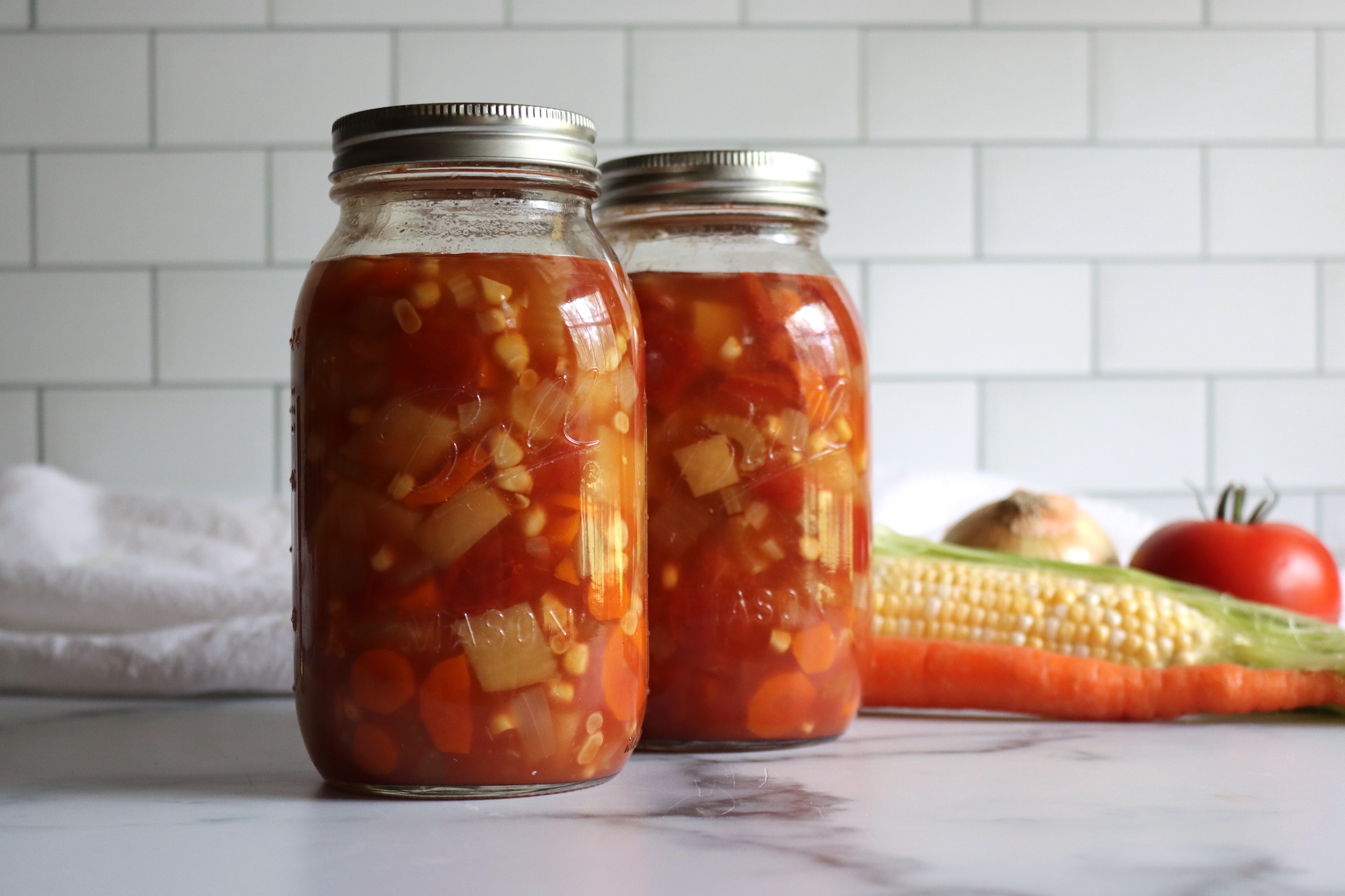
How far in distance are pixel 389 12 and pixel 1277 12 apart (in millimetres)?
1020

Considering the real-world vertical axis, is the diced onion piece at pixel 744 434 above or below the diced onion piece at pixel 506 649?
above

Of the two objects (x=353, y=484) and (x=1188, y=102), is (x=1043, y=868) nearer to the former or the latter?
(x=353, y=484)

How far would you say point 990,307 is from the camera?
1.48 meters

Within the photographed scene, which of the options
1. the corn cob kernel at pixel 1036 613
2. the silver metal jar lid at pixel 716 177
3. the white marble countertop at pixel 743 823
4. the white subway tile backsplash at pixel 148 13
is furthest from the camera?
the white subway tile backsplash at pixel 148 13

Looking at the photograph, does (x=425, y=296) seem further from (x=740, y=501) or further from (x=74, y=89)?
(x=74, y=89)

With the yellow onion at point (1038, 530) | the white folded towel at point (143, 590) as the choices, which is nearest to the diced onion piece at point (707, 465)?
the white folded towel at point (143, 590)

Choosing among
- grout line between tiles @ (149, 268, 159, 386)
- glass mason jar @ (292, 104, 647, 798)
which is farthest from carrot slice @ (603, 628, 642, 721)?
grout line between tiles @ (149, 268, 159, 386)

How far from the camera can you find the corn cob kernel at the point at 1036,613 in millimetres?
741

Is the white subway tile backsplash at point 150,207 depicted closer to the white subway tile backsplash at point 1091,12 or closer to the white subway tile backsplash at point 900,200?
the white subway tile backsplash at point 900,200

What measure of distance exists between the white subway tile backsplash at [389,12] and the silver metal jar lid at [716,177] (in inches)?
34.4

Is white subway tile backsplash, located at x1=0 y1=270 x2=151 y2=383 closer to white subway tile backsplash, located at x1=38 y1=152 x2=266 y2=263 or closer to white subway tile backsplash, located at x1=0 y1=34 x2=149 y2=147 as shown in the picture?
white subway tile backsplash, located at x1=38 y1=152 x2=266 y2=263

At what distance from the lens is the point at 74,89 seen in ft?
4.73

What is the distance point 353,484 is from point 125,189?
3.55 feet

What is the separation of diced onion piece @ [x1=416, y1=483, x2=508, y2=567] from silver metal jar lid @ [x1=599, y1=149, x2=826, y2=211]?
20 centimetres
